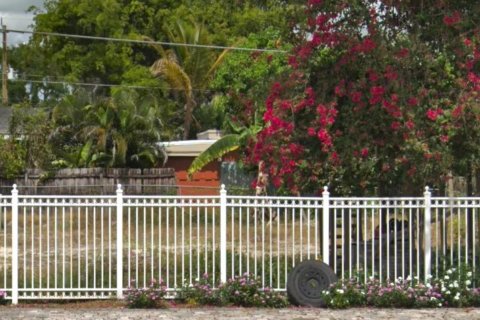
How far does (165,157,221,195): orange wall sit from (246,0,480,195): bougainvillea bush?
632 inches

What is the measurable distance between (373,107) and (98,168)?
18.3 meters

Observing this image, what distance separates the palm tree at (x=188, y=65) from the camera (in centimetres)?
3319

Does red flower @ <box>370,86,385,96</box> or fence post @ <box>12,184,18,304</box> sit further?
red flower @ <box>370,86,385,96</box>

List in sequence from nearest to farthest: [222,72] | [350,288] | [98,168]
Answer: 1. [350,288]
2. [98,168]
3. [222,72]

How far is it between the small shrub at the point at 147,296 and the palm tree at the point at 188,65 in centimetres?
2262

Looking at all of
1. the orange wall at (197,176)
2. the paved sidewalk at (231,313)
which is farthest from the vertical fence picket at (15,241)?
the orange wall at (197,176)

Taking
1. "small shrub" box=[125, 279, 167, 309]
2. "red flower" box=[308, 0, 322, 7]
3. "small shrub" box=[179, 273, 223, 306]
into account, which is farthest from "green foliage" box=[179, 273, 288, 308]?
"red flower" box=[308, 0, 322, 7]

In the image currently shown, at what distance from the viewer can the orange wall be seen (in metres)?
28.7

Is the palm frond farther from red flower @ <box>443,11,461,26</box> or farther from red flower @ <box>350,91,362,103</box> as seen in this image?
red flower @ <box>443,11,461,26</box>

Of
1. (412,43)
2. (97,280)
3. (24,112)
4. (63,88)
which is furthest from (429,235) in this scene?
(63,88)

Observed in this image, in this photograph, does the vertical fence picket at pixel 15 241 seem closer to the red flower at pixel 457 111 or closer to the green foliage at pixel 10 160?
the red flower at pixel 457 111

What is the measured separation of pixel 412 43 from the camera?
11.3m

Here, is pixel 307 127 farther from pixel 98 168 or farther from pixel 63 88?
pixel 63 88

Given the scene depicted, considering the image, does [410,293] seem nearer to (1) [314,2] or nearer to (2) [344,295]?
(2) [344,295]
